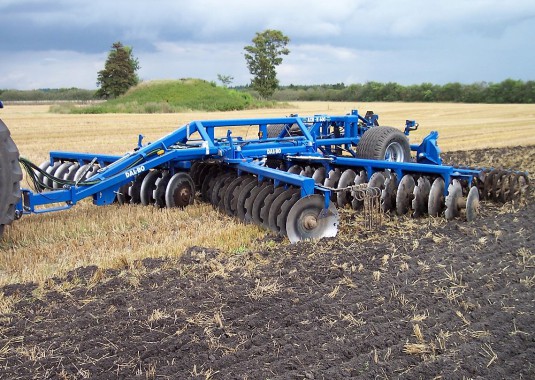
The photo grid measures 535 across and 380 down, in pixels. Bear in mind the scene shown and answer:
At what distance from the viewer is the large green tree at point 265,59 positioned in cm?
5762

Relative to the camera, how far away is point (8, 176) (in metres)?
4.78

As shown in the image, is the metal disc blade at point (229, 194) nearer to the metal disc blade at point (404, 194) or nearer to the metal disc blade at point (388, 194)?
the metal disc blade at point (388, 194)

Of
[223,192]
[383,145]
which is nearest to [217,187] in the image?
[223,192]

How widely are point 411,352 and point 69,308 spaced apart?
236 centimetres

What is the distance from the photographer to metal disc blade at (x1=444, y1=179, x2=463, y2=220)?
7.00m

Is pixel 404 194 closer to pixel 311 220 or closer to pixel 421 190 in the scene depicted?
pixel 421 190

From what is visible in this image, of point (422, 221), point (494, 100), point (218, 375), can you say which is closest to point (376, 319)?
point (218, 375)

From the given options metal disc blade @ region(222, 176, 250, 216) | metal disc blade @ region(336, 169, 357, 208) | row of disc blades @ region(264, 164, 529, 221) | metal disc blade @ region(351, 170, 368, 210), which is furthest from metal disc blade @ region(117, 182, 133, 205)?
metal disc blade @ region(351, 170, 368, 210)

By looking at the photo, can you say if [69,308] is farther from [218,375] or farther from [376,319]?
[376,319]

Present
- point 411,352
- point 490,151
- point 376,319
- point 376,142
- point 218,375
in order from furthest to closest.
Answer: point 490,151 → point 376,142 → point 376,319 → point 411,352 → point 218,375

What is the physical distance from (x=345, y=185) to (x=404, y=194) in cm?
90

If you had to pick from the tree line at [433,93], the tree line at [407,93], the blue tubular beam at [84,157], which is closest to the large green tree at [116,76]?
the tree line at [407,93]

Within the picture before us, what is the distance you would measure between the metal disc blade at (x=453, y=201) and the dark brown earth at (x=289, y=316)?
4.26 ft

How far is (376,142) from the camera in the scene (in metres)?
8.74
